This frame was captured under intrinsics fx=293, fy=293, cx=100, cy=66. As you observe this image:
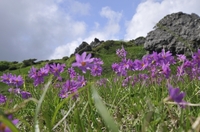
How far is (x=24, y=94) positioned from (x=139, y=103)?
1157mm

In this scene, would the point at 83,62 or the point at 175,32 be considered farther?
the point at 175,32

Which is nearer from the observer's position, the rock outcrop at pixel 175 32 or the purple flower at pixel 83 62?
the purple flower at pixel 83 62

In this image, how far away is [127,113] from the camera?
116 inches

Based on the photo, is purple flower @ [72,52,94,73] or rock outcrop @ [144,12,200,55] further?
rock outcrop @ [144,12,200,55]

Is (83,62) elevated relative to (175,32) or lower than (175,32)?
lower

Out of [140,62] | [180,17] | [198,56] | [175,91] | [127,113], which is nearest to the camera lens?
[175,91]

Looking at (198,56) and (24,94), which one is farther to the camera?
(24,94)

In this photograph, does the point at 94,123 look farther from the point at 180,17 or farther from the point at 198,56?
the point at 180,17

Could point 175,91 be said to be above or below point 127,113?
above

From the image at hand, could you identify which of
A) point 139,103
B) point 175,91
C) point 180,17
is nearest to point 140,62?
point 139,103

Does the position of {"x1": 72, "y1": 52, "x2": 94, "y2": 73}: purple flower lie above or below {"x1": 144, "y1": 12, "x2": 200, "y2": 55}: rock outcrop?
below

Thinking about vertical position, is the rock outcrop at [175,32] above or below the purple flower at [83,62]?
above

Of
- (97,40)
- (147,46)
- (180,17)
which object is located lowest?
(147,46)

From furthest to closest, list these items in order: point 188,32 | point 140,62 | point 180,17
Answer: point 180,17, point 188,32, point 140,62
